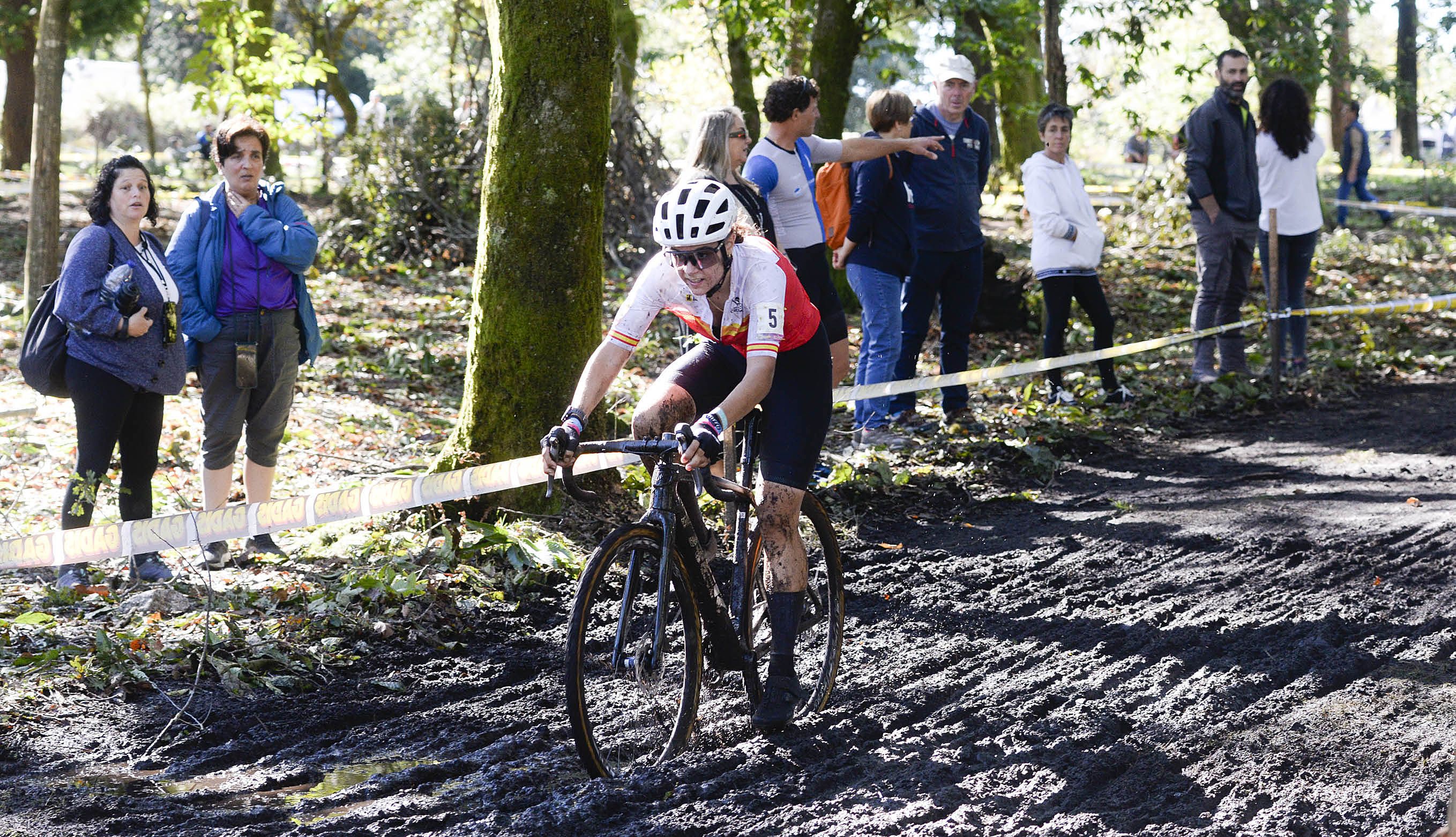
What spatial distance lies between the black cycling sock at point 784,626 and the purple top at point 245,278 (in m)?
3.14

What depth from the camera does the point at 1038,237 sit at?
32.1 feet

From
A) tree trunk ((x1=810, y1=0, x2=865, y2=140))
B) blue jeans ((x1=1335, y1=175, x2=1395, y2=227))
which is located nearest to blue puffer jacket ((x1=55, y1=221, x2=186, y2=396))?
tree trunk ((x1=810, y1=0, x2=865, y2=140))

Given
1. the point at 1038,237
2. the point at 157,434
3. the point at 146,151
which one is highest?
the point at 146,151

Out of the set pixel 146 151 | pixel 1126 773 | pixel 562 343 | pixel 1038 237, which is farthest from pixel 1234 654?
pixel 146 151

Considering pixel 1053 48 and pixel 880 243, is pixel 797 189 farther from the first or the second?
pixel 1053 48

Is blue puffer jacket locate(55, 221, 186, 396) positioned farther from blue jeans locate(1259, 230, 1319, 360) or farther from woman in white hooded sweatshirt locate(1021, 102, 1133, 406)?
blue jeans locate(1259, 230, 1319, 360)

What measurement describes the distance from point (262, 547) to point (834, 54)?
8.23 meters

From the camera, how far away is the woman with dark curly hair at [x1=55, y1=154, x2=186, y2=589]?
5.76m

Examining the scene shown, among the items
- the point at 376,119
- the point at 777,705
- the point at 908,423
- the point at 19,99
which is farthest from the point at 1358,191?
the point at 19,99

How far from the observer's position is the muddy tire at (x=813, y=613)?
4910mm

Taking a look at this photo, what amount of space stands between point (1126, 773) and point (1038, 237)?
6132 millimetres

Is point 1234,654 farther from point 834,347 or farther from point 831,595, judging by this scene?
point 834,347

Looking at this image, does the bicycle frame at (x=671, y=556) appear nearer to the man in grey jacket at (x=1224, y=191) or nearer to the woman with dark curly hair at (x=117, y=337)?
the woman with dark curly hair at (x=117, y=337)

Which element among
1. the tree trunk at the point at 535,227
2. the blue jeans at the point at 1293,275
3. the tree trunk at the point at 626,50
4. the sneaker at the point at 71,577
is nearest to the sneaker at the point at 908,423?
the tree trunk at the point at 535,227
